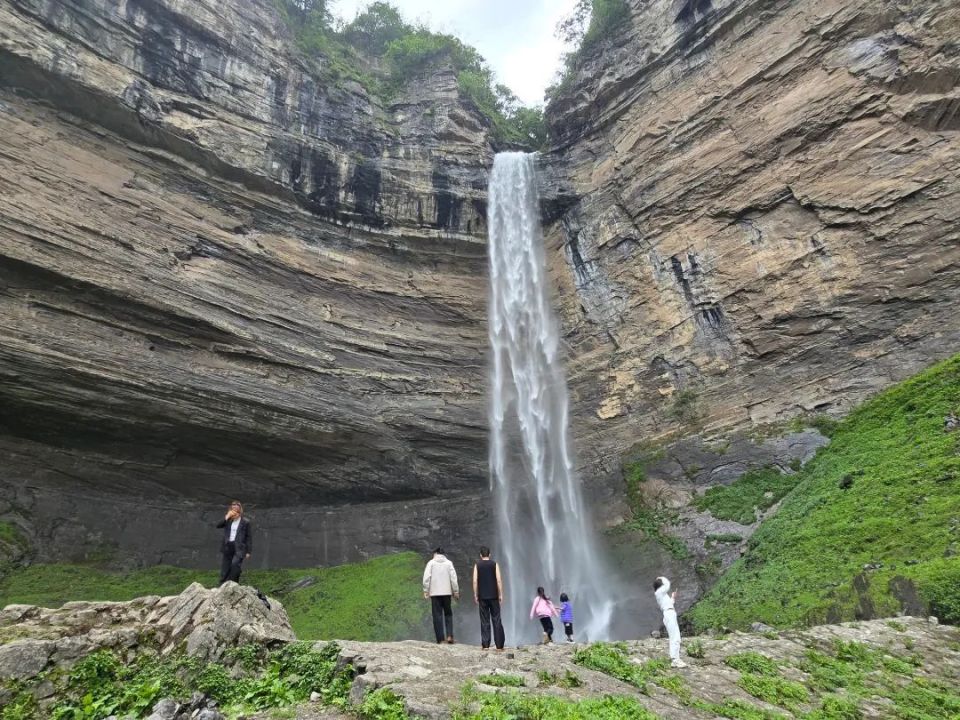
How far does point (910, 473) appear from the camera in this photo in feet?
39.3

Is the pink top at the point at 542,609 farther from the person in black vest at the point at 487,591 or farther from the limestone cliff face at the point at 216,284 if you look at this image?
the limestone cliff face at the point at 216,284

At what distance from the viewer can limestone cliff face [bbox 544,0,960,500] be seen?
51.8ft

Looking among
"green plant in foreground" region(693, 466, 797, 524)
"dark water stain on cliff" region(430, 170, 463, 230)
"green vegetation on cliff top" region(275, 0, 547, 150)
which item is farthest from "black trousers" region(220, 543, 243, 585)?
"green vegetation on cliff top" region(275, 0, 547, 150)

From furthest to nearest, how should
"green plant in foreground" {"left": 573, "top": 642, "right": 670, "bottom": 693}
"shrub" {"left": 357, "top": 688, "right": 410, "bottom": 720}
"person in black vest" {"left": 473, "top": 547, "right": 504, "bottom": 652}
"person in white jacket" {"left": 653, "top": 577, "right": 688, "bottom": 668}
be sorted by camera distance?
"person in black vest" {"left": 473, "top": 547, "right": 504, "bottom": 652}
"person in white jacket" {"left": 653, "top": 577, "right": 688, "bottom": 668}
"green plant in foreground" {"left": 573, "top": 642, "right": 670, "bottom": 693}
"shrub" {"left": 357, "top": 688, "right": 410, "bottom": 720}

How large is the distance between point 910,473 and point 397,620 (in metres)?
11.9

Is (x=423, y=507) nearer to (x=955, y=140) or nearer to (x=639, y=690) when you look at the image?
(x=639, y=690)

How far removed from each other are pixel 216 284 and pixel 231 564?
11.9 m

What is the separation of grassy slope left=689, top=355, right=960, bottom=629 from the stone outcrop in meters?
8.74

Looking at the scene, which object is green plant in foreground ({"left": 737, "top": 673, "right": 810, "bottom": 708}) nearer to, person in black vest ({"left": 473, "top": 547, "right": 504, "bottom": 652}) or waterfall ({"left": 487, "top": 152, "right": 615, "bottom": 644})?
person in black vest ({"left": 473, "top": 547, "right": 504, "bottom": 652})

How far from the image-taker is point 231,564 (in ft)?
25.5

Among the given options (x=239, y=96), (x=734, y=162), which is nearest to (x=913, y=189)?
(x=734, y=162)

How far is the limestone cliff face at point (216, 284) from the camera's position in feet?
50.6

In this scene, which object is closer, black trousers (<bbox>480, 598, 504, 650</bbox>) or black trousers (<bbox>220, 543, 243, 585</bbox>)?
black trousers (<bbox>480, 598, 504, 650</bbox>)

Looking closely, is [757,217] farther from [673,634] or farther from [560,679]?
[560,679]
